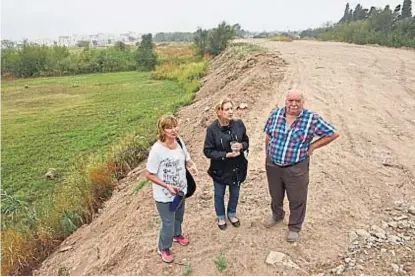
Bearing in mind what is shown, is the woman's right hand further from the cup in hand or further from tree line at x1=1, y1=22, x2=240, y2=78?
tree line at x1=1, y1=22, x2=240, y2=78

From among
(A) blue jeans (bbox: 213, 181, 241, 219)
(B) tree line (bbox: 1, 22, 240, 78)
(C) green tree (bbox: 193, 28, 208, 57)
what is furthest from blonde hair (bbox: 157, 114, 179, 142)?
(B) tree line (bbox: 1, 22, 240, 78)

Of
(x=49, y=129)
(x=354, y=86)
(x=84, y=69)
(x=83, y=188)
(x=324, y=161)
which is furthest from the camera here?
(x=84, y=69)

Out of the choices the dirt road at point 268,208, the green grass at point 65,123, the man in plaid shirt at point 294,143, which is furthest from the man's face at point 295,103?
the green grass at point 65,123

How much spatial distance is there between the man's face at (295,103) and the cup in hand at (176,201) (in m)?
1.21

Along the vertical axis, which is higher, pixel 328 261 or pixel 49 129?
pixel 328 261

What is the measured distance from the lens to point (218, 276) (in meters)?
3.96

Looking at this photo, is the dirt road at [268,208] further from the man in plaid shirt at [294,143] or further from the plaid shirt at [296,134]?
the plaid shirt at [296,134]

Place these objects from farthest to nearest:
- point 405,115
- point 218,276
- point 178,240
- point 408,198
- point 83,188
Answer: point 405,115, point 83,188, point 408,198, point 178,240, point 218,276

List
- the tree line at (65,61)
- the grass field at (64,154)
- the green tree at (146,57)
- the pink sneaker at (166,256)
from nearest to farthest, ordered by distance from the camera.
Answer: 1. the pink sneaker at (166,256)
2. the grass field at (64,154)
3. the green tree at (146,57)
4. the tree line at (65,61)

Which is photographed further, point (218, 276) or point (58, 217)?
point (58, 217)

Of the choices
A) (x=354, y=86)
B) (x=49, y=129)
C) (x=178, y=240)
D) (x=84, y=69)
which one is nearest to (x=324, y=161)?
(x=178, y=240)

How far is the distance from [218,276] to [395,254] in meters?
1.65

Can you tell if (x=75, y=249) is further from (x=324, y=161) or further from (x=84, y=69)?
(x=84, y=69)

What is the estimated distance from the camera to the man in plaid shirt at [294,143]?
3.89 meters
